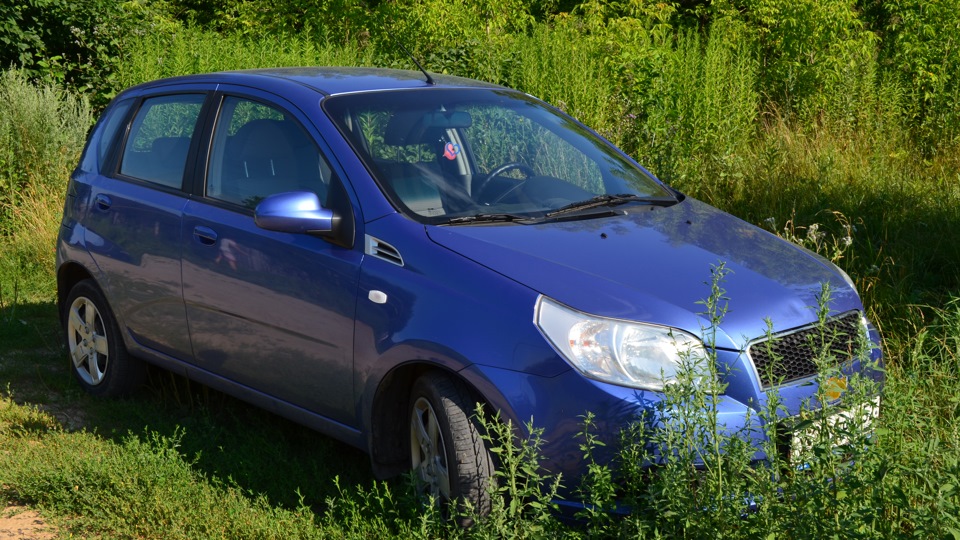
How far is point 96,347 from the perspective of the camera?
244 inches

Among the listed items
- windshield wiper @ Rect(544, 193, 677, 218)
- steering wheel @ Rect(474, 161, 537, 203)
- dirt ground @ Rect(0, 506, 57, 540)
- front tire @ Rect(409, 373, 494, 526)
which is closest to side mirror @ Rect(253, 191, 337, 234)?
steering wheel @ Rect(474, 161, 537, 203)

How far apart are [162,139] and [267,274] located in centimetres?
Result: 144

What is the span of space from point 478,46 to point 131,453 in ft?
22.9

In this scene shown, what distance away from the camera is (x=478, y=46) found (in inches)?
440

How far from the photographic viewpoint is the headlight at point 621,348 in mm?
3713

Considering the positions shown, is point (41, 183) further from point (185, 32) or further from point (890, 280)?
point (890, 280)

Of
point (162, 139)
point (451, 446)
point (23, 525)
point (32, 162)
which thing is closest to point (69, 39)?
point (32, 162)

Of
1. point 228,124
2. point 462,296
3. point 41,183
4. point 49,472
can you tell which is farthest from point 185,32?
point 462,296

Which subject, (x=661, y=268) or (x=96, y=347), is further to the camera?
(x=96, y=347)

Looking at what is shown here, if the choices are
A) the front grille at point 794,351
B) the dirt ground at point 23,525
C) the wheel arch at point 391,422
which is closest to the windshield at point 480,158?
the wheel arch at point 391,422

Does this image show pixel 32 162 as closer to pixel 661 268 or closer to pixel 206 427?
pixel 206 427

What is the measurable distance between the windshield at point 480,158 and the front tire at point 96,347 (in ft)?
6.58

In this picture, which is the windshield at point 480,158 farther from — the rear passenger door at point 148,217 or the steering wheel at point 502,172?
the rear passenger door at point 148,217

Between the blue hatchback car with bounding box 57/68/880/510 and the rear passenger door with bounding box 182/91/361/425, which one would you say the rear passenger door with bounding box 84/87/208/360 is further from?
the rear passenger door with bounding box 182/91/361/425
